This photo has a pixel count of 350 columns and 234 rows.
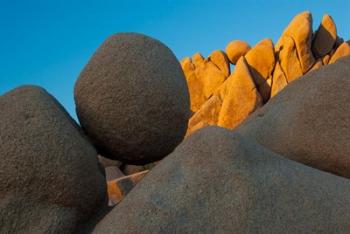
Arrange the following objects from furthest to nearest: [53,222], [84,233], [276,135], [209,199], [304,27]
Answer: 1. [304,27]
2. [276,135]
3. [84,233]
4. [53,222]
5. [209,199]

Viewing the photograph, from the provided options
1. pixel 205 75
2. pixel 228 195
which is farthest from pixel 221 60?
pixel 228 195

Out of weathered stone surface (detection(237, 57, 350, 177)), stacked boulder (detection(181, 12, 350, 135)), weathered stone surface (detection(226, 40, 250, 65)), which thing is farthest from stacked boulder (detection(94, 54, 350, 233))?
Answer: weathered stone surface (detection(226, 40, 250, 65))

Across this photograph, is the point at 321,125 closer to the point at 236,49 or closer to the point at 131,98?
the point at 131,98

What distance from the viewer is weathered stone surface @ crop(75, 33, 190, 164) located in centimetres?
375

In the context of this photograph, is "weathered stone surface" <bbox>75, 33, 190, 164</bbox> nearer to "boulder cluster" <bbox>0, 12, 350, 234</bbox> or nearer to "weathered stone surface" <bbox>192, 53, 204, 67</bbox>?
"boulder cluster" <bbox>0, 12, 350, 234</bbox>

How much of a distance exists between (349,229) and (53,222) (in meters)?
2.34

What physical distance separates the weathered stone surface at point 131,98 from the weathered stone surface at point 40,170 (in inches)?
14.0

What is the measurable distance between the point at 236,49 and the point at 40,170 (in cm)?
2442

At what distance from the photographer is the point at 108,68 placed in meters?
3.78

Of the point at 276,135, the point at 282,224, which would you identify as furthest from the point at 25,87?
the point at 276,135

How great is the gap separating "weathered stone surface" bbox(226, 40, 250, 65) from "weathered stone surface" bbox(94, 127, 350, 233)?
23.6m

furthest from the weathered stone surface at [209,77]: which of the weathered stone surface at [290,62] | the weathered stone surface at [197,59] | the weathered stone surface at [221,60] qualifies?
the weathered stone surface at [290,62]

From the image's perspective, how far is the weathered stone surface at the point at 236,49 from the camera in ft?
86.9

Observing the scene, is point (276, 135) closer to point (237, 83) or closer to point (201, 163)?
point (201, 163)
